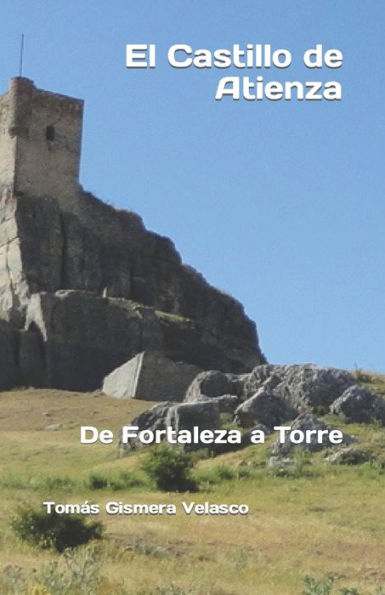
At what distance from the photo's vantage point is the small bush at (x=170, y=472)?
25.7 meters

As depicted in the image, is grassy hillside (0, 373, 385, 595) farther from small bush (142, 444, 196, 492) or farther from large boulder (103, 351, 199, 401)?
large boulder (103, 351, 199, 401)

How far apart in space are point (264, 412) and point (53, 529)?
43.4 ft

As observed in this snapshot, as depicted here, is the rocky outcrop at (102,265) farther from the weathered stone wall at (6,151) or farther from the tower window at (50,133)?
the tower window at (50,133)

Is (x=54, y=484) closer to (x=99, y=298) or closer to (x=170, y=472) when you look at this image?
(x=170, y=472)

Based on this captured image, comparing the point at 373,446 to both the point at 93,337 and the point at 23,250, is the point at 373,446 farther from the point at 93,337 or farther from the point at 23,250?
the point at 23,250

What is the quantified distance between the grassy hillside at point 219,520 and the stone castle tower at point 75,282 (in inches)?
387

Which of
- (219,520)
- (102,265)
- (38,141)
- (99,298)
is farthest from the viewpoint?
(38,141)

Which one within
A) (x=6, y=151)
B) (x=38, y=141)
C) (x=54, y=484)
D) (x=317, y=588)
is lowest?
(x=317, y=588)

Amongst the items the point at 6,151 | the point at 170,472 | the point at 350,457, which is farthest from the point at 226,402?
the point at 6,151

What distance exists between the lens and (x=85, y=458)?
30.8m

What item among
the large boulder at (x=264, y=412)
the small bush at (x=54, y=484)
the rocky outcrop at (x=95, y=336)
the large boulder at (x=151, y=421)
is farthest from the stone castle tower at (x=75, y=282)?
the small bush at (x=54, y=484)

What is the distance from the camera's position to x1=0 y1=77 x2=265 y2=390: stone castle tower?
45.9m

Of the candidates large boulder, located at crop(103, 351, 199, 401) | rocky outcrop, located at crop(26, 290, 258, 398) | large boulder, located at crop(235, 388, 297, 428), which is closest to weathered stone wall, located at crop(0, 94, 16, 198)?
rocky outcrop, located at crop(26, 290, 258, 398)

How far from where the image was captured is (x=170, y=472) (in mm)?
25609
